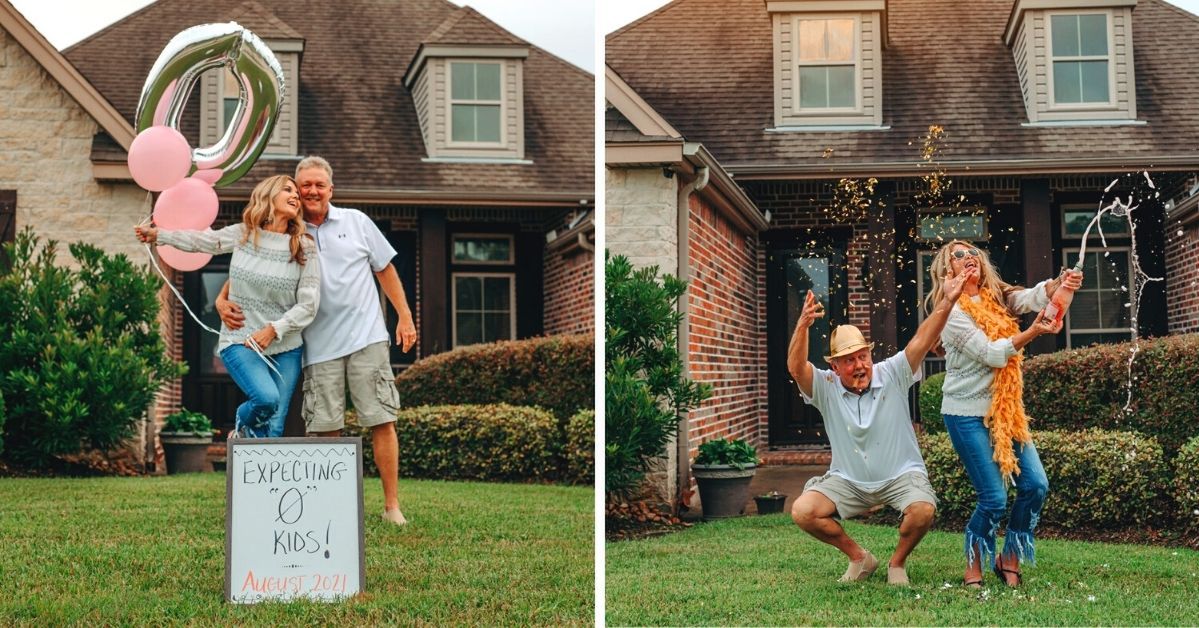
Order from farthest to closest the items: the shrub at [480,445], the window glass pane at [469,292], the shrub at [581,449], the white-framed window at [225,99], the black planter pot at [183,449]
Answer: the window glass pane at [469,292] → the white-framed window at [225,99] → the black planter pot at [183,449] → the shrub at [480,445] → the shrub at [581,449]

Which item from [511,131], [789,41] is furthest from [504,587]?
[511,131]

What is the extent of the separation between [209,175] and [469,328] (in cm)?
562

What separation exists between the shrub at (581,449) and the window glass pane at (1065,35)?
14.0 feet

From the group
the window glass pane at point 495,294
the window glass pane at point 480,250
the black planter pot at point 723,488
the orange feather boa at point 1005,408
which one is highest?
the window glass pane at point 480,250

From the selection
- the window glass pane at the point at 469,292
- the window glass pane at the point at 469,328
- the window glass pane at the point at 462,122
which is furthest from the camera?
the window glass pane at the point at 462,122

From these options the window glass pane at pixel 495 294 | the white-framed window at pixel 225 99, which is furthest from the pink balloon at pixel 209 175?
the window glass pane at pixel 495 294

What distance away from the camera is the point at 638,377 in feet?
18.4

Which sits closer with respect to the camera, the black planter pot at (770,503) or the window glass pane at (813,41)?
the black planter pot at (770,503)

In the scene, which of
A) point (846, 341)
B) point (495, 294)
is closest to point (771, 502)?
point (846, 341)

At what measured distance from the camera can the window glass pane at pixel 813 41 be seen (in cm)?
567

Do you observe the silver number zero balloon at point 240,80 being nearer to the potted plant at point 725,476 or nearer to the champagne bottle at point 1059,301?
the potted plant at point 725,476

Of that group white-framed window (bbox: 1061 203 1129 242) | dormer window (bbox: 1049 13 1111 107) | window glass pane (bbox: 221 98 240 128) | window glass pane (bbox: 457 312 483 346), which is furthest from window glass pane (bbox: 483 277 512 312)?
white-framed window (bbox: 1061 203 1129 242)

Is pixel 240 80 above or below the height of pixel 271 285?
above

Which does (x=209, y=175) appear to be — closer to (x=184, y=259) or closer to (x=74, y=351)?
(x=184, y=259)
